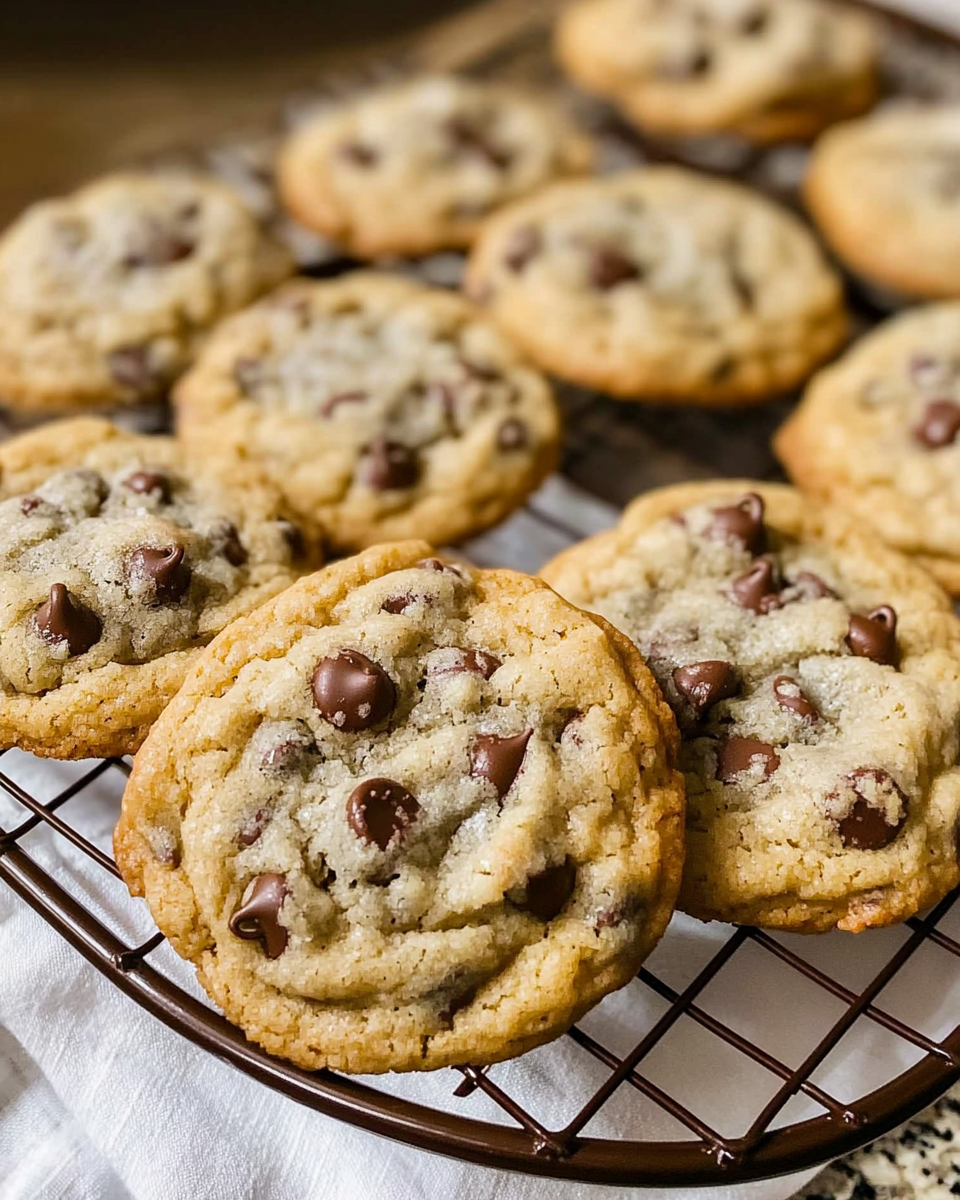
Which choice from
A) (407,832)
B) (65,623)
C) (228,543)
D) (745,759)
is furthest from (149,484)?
(745,759)

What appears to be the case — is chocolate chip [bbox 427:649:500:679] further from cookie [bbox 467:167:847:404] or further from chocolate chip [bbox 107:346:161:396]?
chocolate chip [bbox 107:346:161:396]

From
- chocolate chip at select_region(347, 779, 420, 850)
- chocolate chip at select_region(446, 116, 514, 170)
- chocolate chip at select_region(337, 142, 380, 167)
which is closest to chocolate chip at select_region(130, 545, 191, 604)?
chocolate chip at select_region(347, 779, 420, 850)

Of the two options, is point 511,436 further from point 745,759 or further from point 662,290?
point 745,759

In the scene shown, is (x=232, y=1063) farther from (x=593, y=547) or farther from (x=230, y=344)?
(x=230, y=344)

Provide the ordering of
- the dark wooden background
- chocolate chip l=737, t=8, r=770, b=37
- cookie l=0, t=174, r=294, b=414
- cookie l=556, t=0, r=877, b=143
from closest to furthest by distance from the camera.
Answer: cookie l=0, t=174, r=294, b=414, cookie l=556, t=0, r=877, b=143, chocolate chip l=737, t=8, r=770, b=37, the dark wooden background

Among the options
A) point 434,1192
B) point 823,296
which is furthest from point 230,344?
point 434,1192
